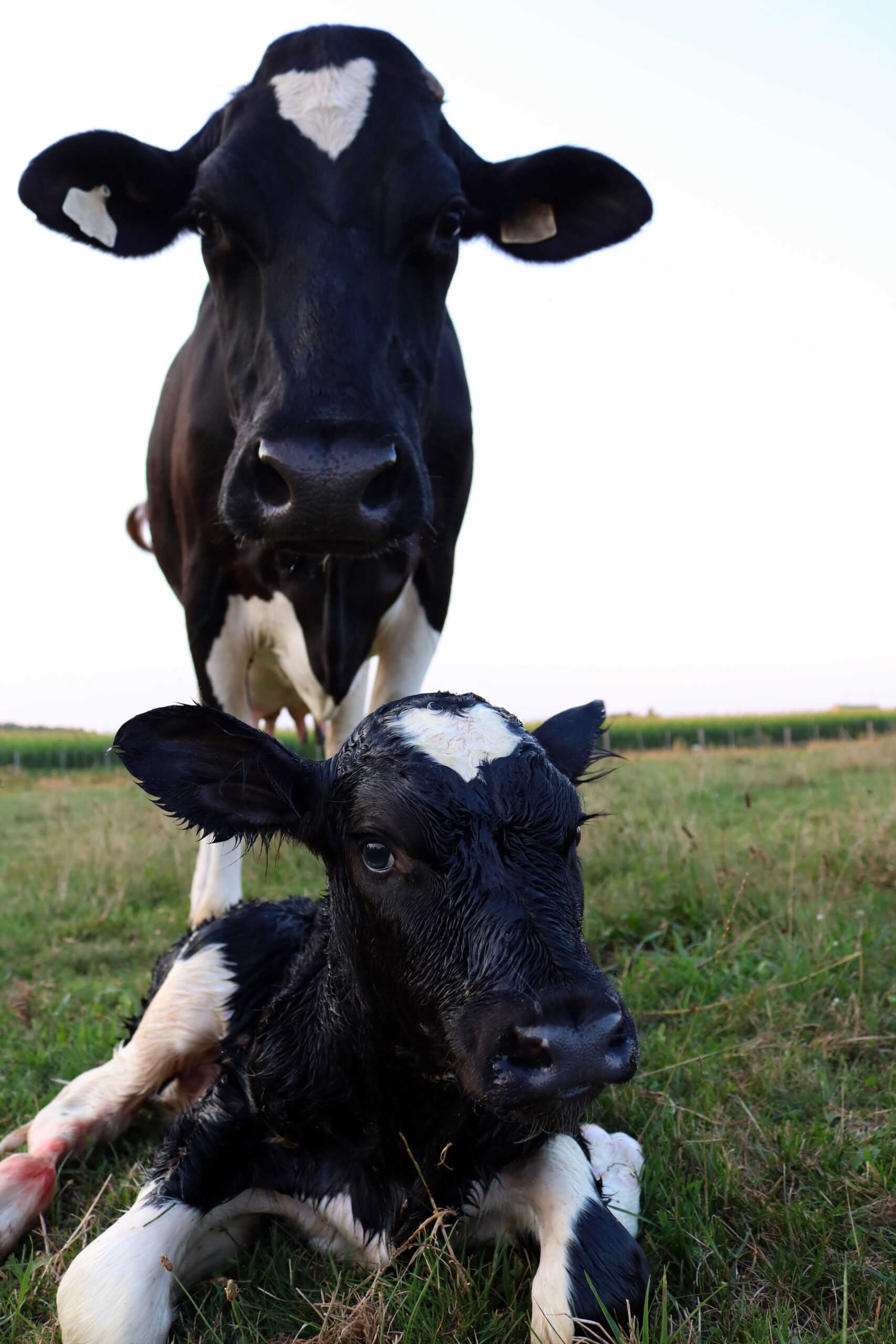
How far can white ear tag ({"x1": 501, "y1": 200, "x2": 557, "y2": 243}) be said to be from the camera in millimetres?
4824

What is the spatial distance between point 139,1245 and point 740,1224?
54.1 inches

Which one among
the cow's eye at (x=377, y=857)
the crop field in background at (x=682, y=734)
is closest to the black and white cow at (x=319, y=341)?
the cow's eye at (x=377, y=857)

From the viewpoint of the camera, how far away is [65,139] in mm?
4383

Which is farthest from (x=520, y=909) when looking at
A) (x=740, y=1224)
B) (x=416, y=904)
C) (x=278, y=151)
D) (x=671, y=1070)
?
(x=278, y=151)

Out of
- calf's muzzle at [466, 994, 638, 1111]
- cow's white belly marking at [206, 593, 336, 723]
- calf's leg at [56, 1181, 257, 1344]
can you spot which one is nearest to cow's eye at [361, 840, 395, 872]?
calf's muzzle at [466, 994, 638, 1111]

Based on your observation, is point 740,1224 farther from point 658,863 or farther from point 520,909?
point 658,863

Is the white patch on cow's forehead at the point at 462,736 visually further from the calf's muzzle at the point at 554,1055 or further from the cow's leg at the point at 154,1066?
the cow's leg at the point at 154,1066

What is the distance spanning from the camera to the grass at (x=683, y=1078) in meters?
2.38

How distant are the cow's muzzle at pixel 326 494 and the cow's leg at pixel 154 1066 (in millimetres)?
1341

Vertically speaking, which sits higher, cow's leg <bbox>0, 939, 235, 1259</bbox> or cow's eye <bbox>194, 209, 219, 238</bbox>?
cow's eye <bbox>194, 209, 219, 238</bbox>

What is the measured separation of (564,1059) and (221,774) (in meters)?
1.20

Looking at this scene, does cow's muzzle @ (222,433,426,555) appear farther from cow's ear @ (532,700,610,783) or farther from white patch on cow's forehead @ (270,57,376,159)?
white patch on cow's forehead @ (270,57,376,159)

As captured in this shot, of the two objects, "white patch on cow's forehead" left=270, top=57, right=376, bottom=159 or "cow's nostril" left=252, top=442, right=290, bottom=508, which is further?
"white patch on cow's forehead" left=270, top=57, right=376, bottom=159

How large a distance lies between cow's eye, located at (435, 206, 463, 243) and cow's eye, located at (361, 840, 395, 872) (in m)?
2.49
